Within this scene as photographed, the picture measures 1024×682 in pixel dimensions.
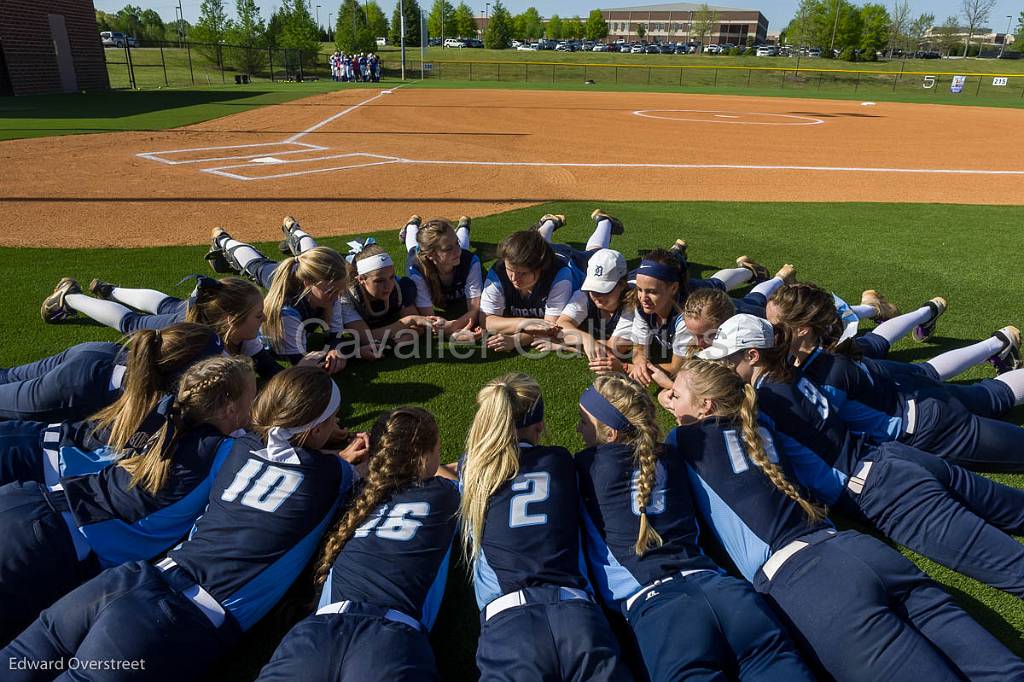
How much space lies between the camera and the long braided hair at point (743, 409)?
2.71m

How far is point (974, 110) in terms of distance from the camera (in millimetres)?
27172

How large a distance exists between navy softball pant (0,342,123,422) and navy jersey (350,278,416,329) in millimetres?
2060

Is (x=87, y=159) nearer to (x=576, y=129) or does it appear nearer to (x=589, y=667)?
(x=576, y=129)

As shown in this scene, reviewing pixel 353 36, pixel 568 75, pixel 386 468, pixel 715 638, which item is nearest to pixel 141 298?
pixel 386 468

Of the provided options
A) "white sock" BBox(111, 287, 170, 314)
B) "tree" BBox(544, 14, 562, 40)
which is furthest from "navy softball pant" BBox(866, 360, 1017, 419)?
"tree" BBox(544, 14, 562, 40)

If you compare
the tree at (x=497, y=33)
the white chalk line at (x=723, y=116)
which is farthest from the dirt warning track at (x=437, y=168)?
the tree at (x=497, y=33)

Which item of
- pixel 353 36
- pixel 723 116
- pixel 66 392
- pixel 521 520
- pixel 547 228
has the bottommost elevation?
pixel 521 520

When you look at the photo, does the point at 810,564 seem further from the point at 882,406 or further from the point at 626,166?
the point at 626,166

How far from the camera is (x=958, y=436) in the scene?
3.50 metres

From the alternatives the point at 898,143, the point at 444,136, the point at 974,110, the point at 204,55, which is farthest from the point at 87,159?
the point at 204,55

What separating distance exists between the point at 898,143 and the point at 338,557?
1913cm

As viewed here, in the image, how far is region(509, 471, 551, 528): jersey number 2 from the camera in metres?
2.54

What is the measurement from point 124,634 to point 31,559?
702 mm

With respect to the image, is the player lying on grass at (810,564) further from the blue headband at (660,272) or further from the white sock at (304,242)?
the white sock at (304,242)
